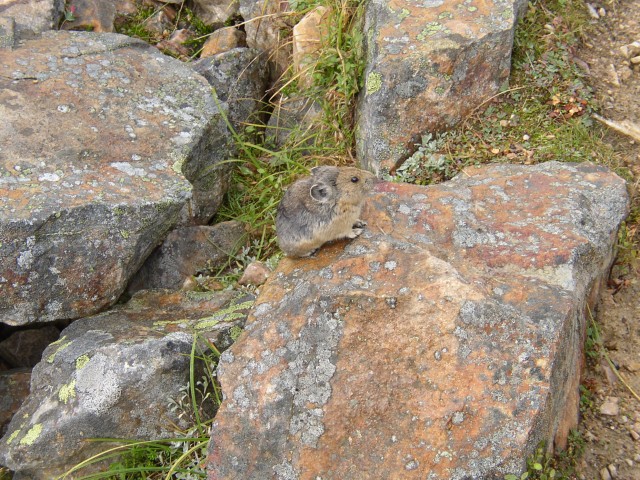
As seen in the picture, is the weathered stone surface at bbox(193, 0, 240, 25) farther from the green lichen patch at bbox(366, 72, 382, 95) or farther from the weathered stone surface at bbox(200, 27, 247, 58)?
the green lichen patch at bbox(366, 72, 382, 95)

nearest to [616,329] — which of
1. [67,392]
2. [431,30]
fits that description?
[431,30]

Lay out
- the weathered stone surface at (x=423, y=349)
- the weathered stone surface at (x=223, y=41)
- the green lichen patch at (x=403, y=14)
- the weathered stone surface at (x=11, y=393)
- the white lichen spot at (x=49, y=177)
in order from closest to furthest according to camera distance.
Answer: the weathered stone surface at (x=423, y=349) < the white lichen spot at (x=49, y=177) < the weathered stone surface at (x=11, y=393) < the green lichen patch at (x=403, y=14) < the weathered stone surface at (x=223, y=41)

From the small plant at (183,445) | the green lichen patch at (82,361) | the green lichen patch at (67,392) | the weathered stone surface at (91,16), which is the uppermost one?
the weathered stone surface at (91,16)

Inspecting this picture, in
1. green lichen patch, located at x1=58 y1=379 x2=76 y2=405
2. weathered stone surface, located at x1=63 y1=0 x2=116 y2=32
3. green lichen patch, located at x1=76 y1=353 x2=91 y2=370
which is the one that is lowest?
green lichen patch, located at x1=58 y1=379 x2=76 y2=405

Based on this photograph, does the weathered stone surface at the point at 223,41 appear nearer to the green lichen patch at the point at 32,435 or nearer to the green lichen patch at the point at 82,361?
the green lichen patch at the point at 82,361

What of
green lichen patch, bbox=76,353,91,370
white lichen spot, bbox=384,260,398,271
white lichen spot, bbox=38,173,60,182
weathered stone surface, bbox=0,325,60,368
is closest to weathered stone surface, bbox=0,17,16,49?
white lichen spot, bbox=38,173,60,182

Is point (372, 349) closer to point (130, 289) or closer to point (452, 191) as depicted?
point (452, 191)

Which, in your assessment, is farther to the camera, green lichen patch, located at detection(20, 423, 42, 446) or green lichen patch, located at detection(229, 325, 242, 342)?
green lichen patch, located at detection(229, 325, 242, 342)

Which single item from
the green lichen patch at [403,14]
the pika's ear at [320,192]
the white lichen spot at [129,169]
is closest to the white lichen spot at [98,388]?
the white lichen spot at [129,169]
